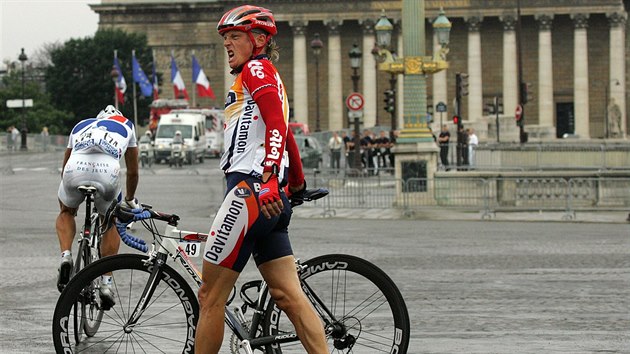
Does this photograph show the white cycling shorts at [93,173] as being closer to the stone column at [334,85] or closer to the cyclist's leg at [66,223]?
the cyclist's leg at [66,223]

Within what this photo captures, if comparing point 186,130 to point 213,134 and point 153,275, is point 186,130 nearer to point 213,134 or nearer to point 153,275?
point 213,134

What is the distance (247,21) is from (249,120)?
19.5 inches

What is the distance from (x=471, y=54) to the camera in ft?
341

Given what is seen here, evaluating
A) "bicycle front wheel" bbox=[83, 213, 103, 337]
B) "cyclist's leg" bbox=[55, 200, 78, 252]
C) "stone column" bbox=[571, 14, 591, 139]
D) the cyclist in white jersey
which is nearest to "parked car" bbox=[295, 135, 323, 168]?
"cyclist's leg" bbox=[55, 200, 78, 252]

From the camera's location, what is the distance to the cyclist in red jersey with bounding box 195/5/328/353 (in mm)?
7406

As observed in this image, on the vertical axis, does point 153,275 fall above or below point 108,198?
below

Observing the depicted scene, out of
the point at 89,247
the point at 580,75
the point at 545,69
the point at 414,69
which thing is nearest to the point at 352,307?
the point at 89,247

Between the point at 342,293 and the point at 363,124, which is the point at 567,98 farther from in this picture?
the point at 342,293

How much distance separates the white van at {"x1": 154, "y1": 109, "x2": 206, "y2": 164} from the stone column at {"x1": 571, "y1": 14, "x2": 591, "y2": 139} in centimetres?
3680

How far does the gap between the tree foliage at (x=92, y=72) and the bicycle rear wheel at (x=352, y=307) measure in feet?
309

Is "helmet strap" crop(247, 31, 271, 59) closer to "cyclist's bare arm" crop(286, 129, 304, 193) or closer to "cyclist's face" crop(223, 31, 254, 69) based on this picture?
"cyclist's face" crop(223, 31, 254, 69)

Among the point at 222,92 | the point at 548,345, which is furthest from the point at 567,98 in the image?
the point at 548,345

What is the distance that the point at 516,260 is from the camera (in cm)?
1756

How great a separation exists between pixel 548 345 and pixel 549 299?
3.00m
